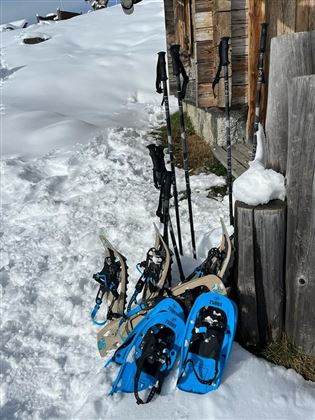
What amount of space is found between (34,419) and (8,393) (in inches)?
12.5

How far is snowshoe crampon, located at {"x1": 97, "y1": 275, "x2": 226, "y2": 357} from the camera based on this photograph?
7.95 ft

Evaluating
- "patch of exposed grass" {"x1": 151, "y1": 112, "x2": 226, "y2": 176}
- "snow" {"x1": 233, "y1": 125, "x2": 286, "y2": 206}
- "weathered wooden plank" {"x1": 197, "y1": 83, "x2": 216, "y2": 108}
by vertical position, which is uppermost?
"snow" {"x1": 233, "y1": 125, "x2": 286, "y2": 206}

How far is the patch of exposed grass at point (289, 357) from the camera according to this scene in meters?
2.23

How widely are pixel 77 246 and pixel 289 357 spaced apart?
2.47 meters

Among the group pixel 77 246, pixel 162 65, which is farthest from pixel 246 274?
pixel 77 246

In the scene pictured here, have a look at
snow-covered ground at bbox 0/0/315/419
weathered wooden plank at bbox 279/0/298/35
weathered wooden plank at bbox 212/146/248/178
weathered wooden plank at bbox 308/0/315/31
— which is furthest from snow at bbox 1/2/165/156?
weathered wooden plank at bbox 308/0/315/31

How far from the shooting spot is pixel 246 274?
7.48 feet

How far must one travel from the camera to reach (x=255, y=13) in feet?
16.1

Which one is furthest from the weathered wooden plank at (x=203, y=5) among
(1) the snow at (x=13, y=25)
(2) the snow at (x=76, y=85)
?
(1) the snow at (x=13, y=25)

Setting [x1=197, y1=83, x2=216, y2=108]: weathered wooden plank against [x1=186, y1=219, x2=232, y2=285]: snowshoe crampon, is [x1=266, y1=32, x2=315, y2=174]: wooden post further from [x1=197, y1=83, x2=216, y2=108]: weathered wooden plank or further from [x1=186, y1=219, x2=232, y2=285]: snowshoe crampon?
[x1=197, y1=83, x2=216, y2=108]: weathered wooden plank

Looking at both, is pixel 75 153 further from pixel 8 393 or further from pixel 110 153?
pixel 8 393

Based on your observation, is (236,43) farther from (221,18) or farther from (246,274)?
(246,274)

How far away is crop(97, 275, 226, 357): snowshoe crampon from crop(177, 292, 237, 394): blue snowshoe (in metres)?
0.15

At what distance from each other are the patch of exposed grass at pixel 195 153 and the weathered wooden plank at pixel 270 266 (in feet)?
10.8
